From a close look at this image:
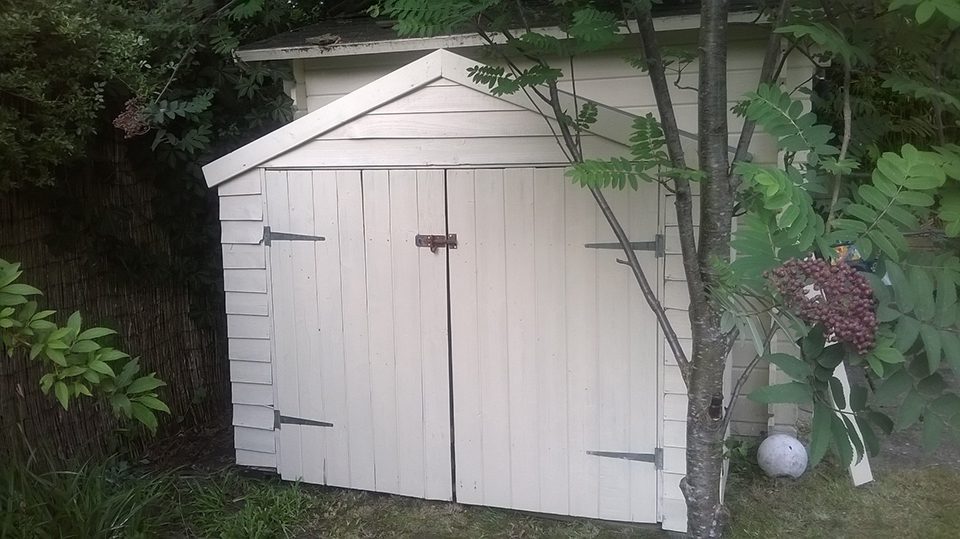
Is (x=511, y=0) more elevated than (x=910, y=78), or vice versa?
(x=511, y=0)

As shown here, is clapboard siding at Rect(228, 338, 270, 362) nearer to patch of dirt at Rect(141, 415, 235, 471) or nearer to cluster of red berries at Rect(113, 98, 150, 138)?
patch of dirt at Rect(141, 415, 235, 471)

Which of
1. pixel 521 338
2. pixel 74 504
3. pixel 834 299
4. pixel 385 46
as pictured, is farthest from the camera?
pixel 385 46

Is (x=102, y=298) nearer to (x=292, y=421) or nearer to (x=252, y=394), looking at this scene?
(x=252, y=394)

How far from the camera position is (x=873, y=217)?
7.36 feet

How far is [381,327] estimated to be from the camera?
Result: 426 cm

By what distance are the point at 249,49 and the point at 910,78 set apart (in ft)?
12.9

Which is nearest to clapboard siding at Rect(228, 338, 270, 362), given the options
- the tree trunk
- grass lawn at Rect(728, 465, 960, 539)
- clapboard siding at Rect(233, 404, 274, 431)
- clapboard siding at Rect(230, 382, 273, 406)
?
clapboard siding at Rect(230, 382, 273, 406)

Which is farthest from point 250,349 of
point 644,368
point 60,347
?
point 60,347

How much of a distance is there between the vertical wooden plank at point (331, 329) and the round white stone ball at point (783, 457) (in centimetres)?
228

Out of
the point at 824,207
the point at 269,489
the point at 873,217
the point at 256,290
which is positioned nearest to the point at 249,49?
the point at 256,290

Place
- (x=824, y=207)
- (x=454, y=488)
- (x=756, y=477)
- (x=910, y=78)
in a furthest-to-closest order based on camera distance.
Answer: (x=756, y=477), (x=454, y=488), (x=824, y=207), (x=910, y=78)

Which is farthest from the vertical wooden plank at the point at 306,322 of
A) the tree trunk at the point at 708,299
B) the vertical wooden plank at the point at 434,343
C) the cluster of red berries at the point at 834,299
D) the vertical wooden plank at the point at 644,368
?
the cluster of red berries at the point at 834,299

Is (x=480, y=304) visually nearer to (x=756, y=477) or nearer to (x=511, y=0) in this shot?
(x=511, y=0)

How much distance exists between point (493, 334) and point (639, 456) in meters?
0.92
